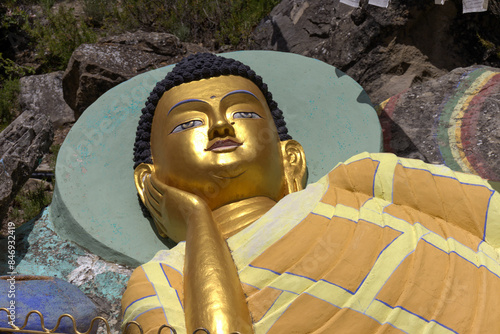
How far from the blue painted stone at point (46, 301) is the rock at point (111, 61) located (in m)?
2.39

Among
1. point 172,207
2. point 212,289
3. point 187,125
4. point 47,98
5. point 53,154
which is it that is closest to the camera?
point 212,289

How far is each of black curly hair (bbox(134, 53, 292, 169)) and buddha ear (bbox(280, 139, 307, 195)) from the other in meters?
0.13

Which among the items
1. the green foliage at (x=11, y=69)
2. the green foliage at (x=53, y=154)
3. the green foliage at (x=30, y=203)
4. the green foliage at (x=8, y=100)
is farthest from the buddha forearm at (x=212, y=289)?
the green foliage at (x=11, y=69)

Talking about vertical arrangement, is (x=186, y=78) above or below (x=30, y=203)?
above

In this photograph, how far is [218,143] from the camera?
152 inches

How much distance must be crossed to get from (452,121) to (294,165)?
1.42 m

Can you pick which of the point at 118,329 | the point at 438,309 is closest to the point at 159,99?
the point at 118,329

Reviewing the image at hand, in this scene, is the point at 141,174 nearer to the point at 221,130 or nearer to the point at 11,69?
the point at 221,130

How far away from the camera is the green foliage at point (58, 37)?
24.0 ft

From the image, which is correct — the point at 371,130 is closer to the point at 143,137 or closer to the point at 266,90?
the point at 266,90

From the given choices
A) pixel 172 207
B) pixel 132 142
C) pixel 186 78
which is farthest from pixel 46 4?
pixel 172 207

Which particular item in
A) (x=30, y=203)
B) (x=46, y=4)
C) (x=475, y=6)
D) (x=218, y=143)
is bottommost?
(x=30, y=203)

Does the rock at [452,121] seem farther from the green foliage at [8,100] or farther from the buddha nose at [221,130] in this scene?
the green foliage at [8,100]

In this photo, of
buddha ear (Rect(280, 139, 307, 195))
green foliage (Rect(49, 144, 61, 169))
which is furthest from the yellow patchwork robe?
green foliage (Rect(49, 144, 61, 169))
